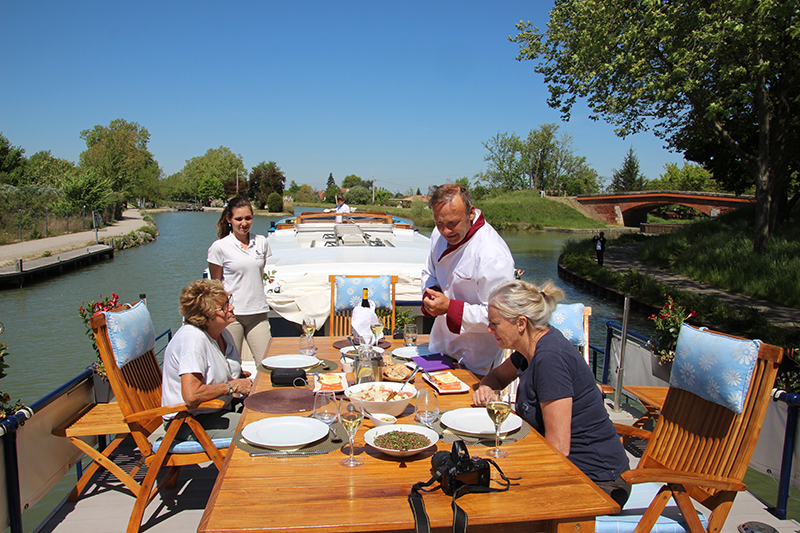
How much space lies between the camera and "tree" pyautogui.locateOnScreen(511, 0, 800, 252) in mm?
12875

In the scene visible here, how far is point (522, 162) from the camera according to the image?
71375 mm

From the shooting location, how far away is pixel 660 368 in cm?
475

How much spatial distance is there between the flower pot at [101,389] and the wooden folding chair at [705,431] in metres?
3.26

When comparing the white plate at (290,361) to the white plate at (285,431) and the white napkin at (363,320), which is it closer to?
the white napkin at (363,320)

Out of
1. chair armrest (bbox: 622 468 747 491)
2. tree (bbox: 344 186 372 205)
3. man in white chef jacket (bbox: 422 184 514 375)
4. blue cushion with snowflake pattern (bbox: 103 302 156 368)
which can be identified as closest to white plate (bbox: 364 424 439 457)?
chair armrest (bbox: 622 468 747 491)

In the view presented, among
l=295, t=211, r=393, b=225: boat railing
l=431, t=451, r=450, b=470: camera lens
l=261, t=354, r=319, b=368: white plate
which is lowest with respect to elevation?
l=261, t=354, r=319, b=368: white plate

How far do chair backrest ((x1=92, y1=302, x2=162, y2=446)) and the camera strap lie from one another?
73.6 inches

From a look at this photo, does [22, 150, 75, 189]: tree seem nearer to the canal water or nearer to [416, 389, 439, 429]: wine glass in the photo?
the canal water

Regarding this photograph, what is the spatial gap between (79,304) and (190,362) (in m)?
14.7

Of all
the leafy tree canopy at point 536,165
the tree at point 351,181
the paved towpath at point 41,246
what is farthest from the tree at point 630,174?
the tree at point 351,181

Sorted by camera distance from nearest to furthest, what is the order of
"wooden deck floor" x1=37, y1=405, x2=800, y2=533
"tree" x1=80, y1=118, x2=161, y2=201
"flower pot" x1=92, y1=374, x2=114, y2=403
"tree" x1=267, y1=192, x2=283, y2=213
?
"wooden deck floor" x1=37, y1=405, x2=800, y2=533 → "flower pot" x1=92, y1=374, x2=114, y2=403 → "tree" x1=80, y1=118, x2=161, y2=201 → "tree" x1=267, y1=192, x2=283, y2=213

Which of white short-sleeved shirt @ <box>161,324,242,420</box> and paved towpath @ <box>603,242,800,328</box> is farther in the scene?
paved towpath @ <box>603,242,800,328</box>

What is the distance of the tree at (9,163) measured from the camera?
131 ft

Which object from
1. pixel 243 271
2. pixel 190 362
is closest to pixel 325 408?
pixel 190 362
